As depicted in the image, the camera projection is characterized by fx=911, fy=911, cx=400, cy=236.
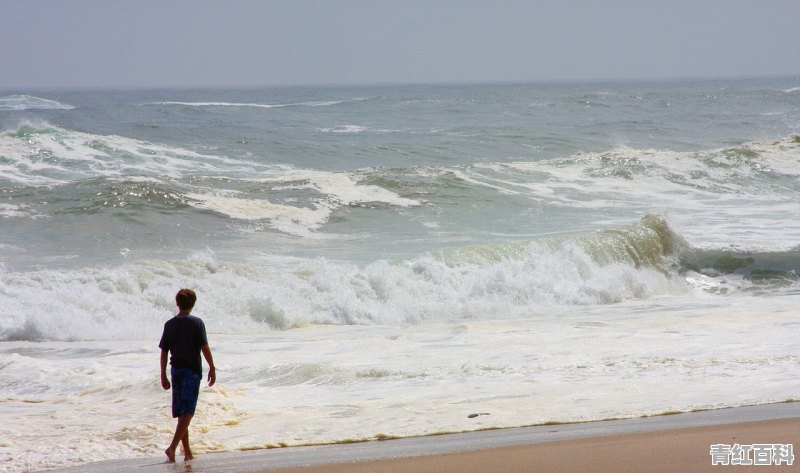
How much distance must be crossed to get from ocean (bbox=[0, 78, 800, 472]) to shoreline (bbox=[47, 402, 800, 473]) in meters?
0.26

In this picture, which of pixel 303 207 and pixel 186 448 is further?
pixel 303 207

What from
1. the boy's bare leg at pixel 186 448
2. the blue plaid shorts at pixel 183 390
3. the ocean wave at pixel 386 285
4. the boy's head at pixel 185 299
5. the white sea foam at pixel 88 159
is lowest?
the ocean wave at pixel 386 285

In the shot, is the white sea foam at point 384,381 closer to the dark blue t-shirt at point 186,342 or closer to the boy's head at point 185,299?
the dark blue t-shirt at point 186,342

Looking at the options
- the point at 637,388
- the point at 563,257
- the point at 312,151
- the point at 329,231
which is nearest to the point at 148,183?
the point at 329,231

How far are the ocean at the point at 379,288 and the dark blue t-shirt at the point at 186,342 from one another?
69 centimetres

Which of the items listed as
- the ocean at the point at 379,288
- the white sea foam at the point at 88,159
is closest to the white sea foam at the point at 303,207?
the ocean at the point at 379,288

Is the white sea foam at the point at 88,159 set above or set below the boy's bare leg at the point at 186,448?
above

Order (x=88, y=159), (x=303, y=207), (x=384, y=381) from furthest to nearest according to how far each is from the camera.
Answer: (x=88, y=159)
(x=303, y=207)
(x=384, y=381)

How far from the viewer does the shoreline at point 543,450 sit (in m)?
5.36

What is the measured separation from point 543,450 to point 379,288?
736 cm

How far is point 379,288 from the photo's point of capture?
12.9 meters

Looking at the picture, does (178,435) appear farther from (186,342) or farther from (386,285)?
(386,285)

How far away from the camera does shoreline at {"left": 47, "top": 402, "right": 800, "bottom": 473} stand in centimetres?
536

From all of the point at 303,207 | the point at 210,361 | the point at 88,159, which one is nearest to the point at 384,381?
the point at 210,361
